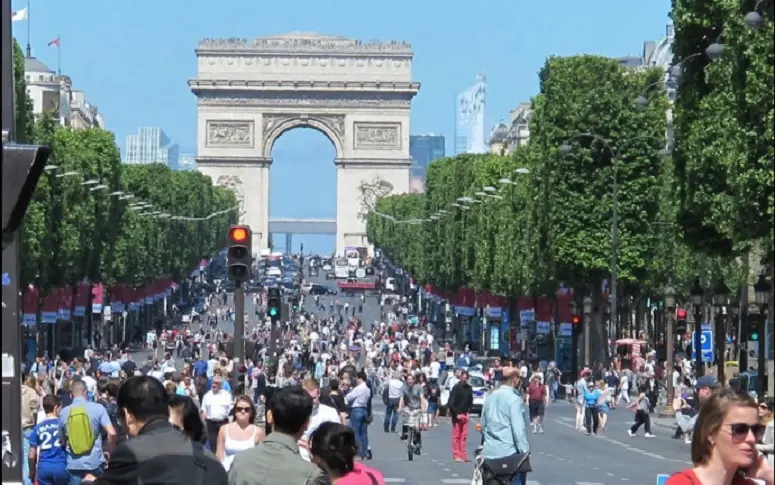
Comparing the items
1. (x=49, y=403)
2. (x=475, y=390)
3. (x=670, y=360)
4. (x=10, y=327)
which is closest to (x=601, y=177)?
(x=670, y=360)

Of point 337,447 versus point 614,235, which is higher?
point 614,235

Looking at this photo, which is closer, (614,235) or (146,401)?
(146,401)

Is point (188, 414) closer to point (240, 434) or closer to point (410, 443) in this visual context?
point (240, 434)

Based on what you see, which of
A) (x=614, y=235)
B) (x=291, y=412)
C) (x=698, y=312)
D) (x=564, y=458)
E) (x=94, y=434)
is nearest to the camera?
(x=291, y=412)

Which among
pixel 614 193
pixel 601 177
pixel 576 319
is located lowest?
pixel 576 319

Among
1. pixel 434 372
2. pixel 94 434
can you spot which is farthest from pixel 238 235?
pixel 434 372

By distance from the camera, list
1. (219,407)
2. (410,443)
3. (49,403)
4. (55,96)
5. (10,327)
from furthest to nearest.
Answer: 1. (55,96)
2. (410,443)
3. (219,407)
4. (49,403)
5. (10,327)

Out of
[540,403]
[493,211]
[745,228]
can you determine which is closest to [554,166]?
[540,403]

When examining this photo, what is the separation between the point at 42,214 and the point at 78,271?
40.4 feet

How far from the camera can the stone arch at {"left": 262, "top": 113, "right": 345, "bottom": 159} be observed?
196500mm

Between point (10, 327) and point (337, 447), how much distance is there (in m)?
2.27

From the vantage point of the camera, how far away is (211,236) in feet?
537

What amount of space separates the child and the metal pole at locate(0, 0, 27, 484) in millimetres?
6899

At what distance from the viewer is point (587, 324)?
8125cm
